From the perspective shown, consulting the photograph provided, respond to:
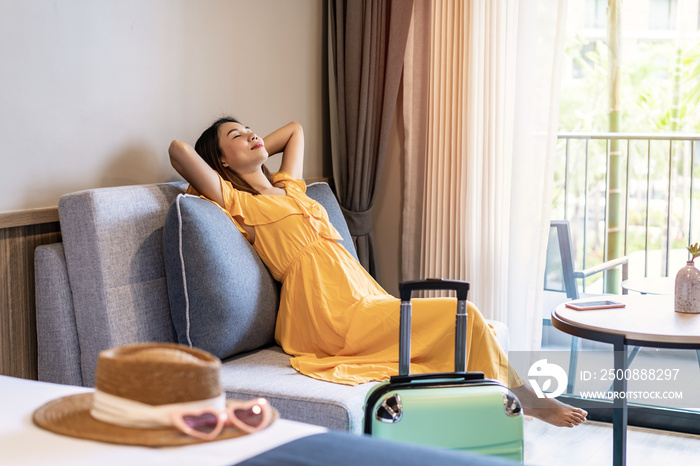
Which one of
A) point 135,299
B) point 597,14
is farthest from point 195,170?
point 597,14

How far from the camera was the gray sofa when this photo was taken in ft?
6.62

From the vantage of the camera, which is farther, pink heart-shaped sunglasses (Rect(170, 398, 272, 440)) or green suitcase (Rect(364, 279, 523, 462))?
green suitcase (Rect(364, 279, 523, 462))

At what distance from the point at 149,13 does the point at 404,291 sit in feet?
4.65

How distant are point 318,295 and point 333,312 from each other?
8 centimetres

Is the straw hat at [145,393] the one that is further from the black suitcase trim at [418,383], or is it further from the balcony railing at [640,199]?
the balcony railing at [640,199]

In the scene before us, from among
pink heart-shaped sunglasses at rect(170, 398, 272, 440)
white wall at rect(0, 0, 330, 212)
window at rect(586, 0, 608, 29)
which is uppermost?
window at rect(586, 0, 608, 29)

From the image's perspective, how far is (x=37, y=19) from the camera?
6.96 ft

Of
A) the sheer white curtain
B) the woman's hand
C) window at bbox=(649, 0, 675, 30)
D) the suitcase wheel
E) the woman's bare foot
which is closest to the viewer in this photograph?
the suitcase wheel

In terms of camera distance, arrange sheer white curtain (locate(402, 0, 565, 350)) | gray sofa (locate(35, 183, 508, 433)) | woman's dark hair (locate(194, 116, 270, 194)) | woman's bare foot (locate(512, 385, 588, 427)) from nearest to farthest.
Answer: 1. gray sofa (locate(35, 183, 508, 433))
2. woman's bare foot (locate(512, 385, 588, 427))
3. woman's dark hair (locate(194, 116, 270, 194))
4. sheer white curtain (locate(402, 0, 565, 350))

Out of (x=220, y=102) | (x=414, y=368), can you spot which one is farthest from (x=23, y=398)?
(x=220, y=102)

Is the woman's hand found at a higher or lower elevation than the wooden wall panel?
higher

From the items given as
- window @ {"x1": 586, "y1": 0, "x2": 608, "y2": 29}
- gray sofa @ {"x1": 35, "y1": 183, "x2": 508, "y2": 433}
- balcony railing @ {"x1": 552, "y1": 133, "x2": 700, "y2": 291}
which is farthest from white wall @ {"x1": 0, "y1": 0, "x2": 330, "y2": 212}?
balcony railing @ {"x1": 552, "y1": 133, "x2": 700, "y2": 291}

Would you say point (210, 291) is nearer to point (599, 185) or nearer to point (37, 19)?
point (37, 19)

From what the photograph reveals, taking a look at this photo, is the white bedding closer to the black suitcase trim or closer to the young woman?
the black suitcase trim
